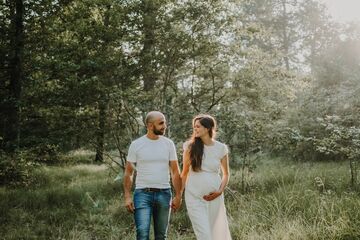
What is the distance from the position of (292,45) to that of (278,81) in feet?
94.2

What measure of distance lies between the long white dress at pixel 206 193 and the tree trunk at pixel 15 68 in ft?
29.3

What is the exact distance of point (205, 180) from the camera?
18.0ft

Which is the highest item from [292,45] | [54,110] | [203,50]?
[292,45]

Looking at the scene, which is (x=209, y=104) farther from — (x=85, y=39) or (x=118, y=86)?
(x=85, y=39)

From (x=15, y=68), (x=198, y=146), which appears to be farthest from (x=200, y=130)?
(x=15, y=68)

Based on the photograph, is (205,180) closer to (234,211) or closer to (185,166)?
(185,166)

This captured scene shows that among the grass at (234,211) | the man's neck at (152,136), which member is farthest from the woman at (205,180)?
the grass at (234,211)

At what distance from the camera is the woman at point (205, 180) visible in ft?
17.9

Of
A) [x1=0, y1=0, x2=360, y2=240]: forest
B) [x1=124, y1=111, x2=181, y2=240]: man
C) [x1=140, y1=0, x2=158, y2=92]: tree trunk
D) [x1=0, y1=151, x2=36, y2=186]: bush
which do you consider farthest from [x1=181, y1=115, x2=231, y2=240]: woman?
[x1=0, y1=151, x2=36, y2=186]: bush

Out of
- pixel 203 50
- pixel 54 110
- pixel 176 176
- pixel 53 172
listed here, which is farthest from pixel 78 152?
pixel 176 176

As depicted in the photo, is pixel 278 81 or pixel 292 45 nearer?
pixel 278 81

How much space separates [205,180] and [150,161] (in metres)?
0.75

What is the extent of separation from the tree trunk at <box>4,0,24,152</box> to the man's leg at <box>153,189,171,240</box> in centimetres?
873

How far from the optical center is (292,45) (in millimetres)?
39219
